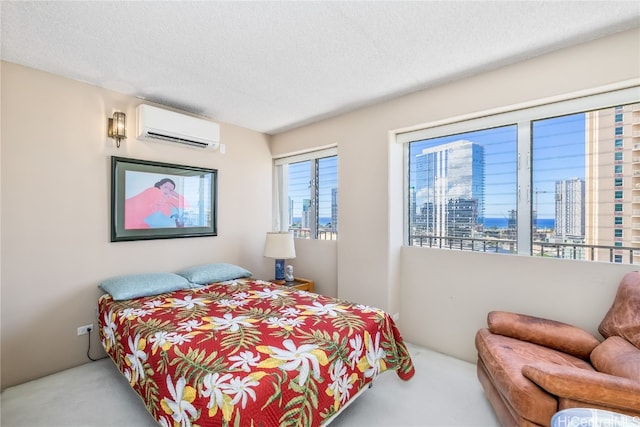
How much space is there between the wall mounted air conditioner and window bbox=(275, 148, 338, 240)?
119 cm

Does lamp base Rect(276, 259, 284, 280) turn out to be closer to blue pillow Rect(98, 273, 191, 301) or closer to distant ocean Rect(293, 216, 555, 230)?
blue pillow Rect(98, 273, 191, 301)

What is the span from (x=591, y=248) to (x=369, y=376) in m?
1.89

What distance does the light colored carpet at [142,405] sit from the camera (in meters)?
1.91

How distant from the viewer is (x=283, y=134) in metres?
4.15

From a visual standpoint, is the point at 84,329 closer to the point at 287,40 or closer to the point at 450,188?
the point at 287,40

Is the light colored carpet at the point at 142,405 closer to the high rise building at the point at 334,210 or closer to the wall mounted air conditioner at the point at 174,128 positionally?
the high rise building at the point at 334,210

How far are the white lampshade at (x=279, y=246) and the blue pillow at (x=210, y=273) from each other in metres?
0.41

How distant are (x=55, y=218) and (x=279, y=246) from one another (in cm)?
208

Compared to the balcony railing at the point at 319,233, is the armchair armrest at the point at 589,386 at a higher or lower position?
lower

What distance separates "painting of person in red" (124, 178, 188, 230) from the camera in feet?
9.57

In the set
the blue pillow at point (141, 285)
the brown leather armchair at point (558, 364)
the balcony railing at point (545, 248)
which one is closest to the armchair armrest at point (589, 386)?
the brown leather armchair at point (558, 364)

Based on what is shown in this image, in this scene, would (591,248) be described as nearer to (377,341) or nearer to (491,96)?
(491,96)

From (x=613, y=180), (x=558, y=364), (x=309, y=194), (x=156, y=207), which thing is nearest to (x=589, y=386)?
(x=558, y=364)

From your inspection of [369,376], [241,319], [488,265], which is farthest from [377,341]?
[488,265]
